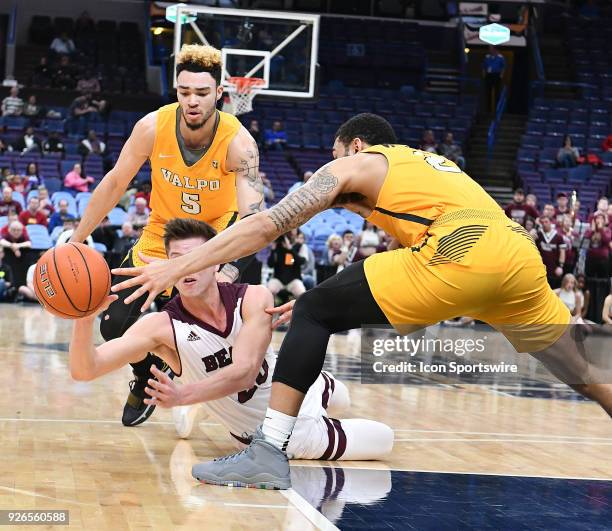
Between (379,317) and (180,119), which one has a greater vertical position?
(180,119)

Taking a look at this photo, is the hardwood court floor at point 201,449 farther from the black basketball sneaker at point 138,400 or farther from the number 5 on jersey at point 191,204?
the number 5 on jersey at point 191,204

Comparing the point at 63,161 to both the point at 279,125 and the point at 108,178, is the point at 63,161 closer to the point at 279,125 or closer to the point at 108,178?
the point at 279,125

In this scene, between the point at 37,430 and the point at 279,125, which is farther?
the point at 279,125

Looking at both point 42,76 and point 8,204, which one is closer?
point 8,204

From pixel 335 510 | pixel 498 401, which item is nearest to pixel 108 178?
pixel 335 510

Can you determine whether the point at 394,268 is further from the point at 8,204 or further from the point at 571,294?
the point at 8,204

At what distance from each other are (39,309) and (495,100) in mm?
15096

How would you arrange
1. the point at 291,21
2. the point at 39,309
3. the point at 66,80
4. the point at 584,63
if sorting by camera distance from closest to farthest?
the point at 39,309, the point at 291,21, the point at 66,80, the point at 584,63

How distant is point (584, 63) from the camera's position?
2711cm

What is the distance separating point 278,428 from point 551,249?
40.4 feet

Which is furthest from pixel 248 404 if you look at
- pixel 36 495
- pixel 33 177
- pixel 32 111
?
pixel 32 111

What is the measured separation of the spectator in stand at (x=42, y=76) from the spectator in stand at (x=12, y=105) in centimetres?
245

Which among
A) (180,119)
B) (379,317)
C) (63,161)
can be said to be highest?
(180,119)

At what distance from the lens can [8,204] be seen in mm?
16953
